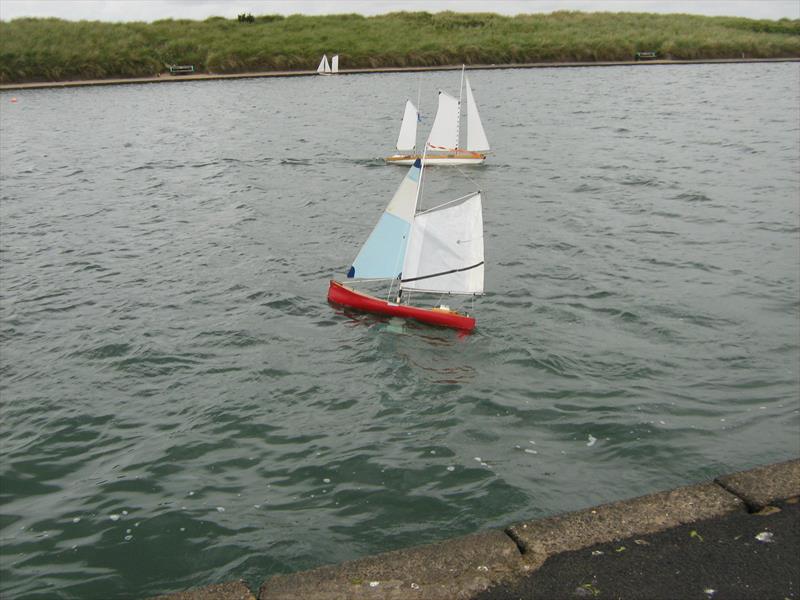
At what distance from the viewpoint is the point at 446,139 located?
34875 millimetres

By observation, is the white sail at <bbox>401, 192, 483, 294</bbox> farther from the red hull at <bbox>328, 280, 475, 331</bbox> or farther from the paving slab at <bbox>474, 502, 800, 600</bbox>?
the paving slab at <bbox>474, 502, 800, 600</bbox>

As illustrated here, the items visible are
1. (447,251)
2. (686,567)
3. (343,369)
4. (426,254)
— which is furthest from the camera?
(426,254)

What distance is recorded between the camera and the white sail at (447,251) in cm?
1510

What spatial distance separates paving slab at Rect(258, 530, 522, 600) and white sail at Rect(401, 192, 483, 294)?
939 centimetres

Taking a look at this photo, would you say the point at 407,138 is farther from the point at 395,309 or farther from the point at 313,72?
the point at 313,72

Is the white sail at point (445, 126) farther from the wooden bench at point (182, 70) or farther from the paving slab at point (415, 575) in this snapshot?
the wooden bench at point (182, 70)

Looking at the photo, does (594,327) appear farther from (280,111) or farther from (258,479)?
(280,111)

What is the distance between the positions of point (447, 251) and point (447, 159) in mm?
20327

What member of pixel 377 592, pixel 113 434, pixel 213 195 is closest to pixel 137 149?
pixel 213 195

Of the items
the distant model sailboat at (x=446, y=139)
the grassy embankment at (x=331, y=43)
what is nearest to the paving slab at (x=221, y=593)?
the distant model sailboat at (x=446, y=139)

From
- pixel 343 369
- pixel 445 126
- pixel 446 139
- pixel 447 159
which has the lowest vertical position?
pixel 343 369

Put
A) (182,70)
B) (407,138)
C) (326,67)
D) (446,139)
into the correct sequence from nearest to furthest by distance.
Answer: (446,139)
(407,138)
(326,67)
(182,70)

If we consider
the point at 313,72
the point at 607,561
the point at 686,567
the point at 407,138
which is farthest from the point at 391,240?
the point at 313,72

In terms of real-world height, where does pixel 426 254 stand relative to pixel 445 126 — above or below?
below
